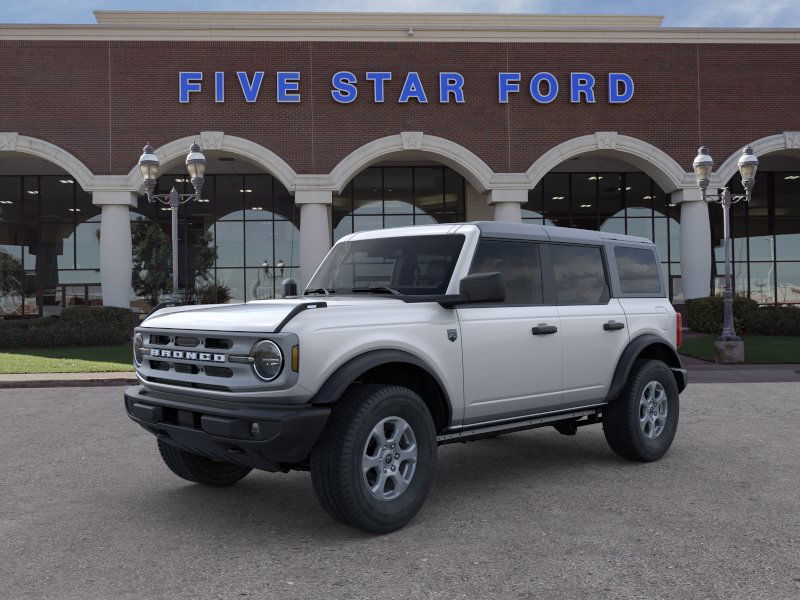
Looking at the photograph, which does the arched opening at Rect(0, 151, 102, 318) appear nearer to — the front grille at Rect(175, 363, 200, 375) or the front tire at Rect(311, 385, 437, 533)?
the front grille at Rect(175, 363, 200, 375)

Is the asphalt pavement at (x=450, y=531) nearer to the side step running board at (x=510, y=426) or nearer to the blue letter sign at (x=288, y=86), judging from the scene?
the side step running board at (x=510, y=426)

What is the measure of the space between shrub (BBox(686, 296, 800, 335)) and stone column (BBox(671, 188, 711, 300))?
1.43 m

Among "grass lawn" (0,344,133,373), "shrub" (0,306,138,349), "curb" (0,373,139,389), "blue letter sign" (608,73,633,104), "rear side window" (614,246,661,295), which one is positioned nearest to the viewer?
"rear side window" (614,246,661,295)

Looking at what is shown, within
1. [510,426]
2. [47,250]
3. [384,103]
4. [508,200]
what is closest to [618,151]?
[508,200]

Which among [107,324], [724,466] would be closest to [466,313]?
[724,466]

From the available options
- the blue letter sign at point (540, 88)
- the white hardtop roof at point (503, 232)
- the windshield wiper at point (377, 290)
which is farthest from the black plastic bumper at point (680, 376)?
the blue letter sign at point (540, 88)

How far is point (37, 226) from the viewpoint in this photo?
102 ft

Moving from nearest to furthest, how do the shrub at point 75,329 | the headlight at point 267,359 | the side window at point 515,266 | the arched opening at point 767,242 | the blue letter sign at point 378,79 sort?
the headlight at point 267,359, the side window at point 515,266, the shrub at point 75,329, the blue letter sign at point 378,79, the arched opening at point 767,242

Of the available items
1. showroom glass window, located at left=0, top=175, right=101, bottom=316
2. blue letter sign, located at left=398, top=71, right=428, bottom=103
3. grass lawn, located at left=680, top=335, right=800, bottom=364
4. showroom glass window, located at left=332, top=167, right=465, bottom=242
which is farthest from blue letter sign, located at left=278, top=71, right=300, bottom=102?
grass lawn, located at left=680, top=335, right=800, bottom=364

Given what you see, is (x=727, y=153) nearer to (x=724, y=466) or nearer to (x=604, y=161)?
(x=604, y=161)

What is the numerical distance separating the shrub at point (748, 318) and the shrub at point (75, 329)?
18.9 metres

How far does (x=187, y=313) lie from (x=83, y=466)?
268 cm

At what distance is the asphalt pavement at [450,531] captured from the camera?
3715mm

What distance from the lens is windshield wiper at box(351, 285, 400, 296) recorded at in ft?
17.5
